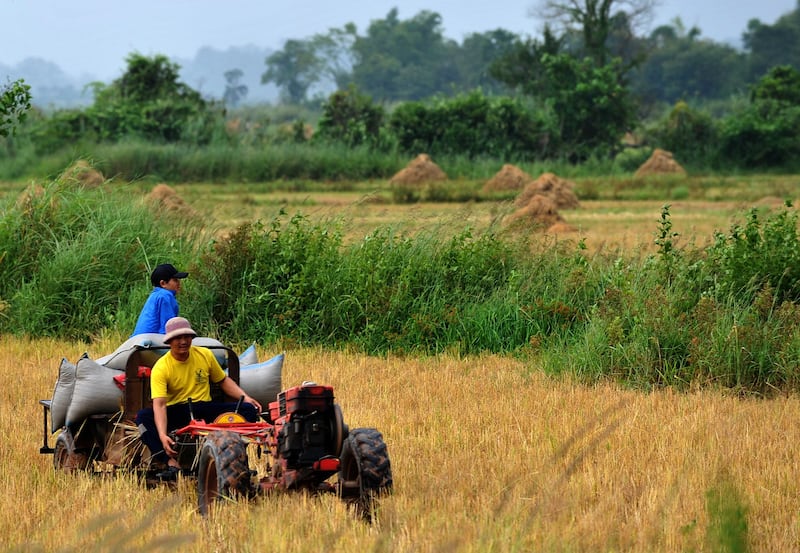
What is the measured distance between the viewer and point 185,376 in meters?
7.55

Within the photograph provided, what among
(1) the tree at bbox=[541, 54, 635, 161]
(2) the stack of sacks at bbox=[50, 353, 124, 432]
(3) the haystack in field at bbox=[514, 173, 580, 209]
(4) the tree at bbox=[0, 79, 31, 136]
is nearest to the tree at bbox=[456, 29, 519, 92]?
(1) the tree at bbox=[541, 54, 635, 161]

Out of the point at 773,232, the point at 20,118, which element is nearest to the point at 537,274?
the point at 773,232

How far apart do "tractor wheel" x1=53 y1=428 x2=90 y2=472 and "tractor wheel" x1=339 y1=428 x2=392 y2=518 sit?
233cm

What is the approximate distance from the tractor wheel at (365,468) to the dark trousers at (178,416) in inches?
49.3

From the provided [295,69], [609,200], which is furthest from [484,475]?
[295,69]

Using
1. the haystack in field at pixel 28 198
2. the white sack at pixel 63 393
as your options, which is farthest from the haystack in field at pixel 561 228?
the white sack at pixel 63 393

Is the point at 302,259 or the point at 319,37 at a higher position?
the point at 319,37

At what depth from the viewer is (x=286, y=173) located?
45.0 m

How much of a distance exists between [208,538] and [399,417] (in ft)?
12.6

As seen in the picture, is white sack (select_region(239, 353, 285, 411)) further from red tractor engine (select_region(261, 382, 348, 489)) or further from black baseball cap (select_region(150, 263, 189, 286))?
black baseball cap (select_region(150, 263, 189, 286))

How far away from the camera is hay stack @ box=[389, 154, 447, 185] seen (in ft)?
136

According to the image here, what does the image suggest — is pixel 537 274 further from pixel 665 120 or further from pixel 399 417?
pixel 665 120

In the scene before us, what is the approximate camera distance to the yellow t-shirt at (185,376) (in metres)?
7.42

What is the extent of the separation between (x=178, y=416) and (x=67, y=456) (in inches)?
44.9
